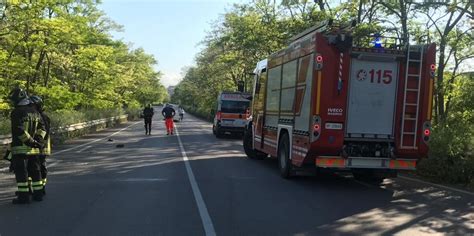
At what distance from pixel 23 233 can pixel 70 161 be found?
8.85 m

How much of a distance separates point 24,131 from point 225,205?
11.2 feet

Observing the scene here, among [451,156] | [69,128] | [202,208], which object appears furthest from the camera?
[69,128]

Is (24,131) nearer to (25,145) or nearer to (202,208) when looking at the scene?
(25,145)

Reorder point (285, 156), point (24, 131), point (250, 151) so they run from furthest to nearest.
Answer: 1. point (250, 151)
2. point (285, 156)
3. point (24, 131)

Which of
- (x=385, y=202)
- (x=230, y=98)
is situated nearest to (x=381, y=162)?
(x=385, y=202)

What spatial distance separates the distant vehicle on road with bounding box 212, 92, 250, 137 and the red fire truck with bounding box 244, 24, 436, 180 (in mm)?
17022

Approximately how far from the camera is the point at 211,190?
31.2 feet

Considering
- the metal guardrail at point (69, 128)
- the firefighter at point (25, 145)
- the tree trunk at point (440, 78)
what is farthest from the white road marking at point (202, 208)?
the tree trunk at point (440, 78)

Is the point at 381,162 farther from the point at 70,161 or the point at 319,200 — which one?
the point at 70,161

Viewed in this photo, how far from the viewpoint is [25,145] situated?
7977mm

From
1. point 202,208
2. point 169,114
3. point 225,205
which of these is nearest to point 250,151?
point 225,205

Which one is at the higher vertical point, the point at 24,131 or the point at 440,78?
the point at 440,78

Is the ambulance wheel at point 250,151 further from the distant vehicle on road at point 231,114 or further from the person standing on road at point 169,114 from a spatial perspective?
the person standing on road at point 169,114

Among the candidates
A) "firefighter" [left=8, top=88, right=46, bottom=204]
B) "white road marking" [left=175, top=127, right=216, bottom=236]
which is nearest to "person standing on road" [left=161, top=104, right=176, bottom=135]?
"white road marking" [left=175, top=127, right=216, bottom=236]
